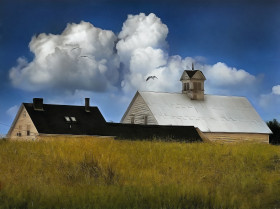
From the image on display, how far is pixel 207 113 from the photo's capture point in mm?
49188

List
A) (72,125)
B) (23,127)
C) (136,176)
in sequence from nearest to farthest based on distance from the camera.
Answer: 1. (136,176)
2. (72,125)
3. (23,127)

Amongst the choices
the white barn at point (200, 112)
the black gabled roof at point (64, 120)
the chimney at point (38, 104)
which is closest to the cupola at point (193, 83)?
the white barn at point (200, 112)

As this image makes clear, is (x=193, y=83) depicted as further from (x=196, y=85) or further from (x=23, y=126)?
(x=23, y=126)

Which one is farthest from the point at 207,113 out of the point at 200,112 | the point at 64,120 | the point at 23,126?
the point at 23,126

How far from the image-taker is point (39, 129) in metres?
39.6

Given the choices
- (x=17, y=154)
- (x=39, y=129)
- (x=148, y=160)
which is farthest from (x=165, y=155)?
(x=39, y=129)

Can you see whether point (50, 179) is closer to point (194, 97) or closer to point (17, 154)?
point (17, 154)

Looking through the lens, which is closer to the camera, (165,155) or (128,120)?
(165,155)

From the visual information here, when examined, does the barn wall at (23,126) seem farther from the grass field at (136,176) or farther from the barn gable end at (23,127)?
the grass field at (136,176)

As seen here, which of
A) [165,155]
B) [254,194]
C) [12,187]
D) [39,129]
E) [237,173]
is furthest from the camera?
[39,129]

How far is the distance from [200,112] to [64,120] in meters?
14.4

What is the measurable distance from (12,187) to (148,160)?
6710 millimetres

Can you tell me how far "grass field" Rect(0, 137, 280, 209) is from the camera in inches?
442

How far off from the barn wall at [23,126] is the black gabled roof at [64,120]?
36.0 inches
